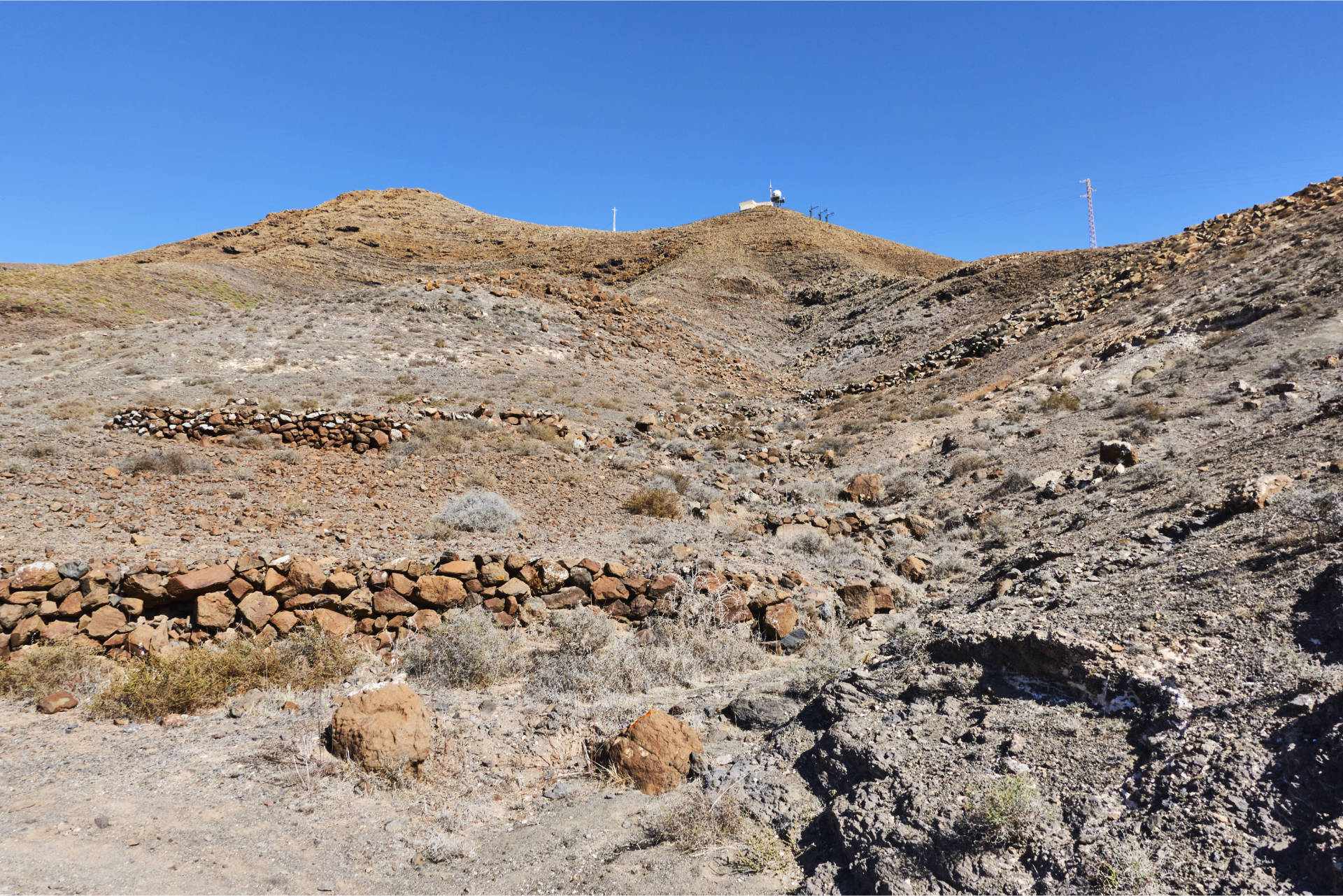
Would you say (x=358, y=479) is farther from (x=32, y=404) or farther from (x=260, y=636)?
(x=32, y=404)

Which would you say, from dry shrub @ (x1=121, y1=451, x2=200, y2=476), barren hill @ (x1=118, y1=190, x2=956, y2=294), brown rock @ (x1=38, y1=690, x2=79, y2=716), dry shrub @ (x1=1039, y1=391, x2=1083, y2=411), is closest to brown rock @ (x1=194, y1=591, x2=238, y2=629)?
brown rock @ (x1=38, y1=690, x2=79, y2=716)

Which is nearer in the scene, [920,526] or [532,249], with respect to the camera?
[920,526]

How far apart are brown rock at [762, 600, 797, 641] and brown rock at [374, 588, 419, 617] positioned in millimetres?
3217

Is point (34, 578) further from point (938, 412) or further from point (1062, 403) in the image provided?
point (1062, 403)

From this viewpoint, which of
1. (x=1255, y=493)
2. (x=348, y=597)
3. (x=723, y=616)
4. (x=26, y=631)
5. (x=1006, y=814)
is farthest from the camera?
(x=723, y=616)

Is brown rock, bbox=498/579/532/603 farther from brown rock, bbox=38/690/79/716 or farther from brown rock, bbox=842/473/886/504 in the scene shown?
brown rock, bbox=842/473/886/504

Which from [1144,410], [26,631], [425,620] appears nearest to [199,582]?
[26,631]

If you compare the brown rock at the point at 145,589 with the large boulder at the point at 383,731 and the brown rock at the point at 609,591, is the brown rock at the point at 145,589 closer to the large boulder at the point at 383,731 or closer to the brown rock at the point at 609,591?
the large boulder at the point at 383,731

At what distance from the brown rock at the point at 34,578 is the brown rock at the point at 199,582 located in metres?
0.82

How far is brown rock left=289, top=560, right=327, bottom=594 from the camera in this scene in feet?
18.0

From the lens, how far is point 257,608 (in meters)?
5.32

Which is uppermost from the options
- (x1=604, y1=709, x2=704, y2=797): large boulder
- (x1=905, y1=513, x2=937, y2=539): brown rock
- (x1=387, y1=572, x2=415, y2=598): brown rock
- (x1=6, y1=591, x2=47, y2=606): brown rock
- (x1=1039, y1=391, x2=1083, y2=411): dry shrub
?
(x1=1039, y1=391, x2=1083, y2=411): dry shrub

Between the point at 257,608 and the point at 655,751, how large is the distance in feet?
12.2

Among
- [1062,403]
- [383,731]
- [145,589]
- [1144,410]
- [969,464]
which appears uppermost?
[1062,403]
